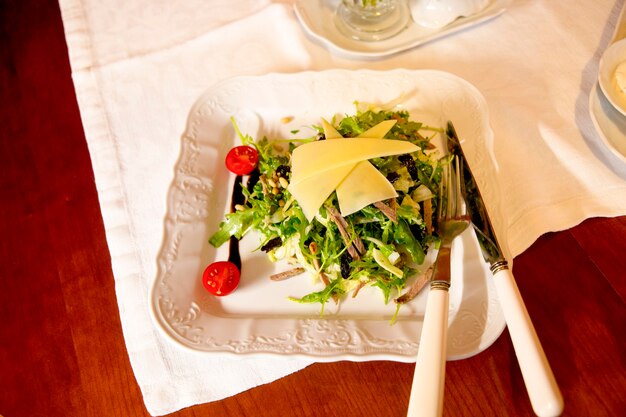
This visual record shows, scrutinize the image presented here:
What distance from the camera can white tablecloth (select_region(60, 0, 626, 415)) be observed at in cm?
139

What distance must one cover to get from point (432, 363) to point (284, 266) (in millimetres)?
617

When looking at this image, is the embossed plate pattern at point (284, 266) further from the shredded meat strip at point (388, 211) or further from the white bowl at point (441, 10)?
the white bowl at point (441, 10)

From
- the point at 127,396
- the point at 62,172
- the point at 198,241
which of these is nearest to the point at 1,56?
the point at 62,172

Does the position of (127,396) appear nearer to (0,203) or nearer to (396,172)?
(0,203)

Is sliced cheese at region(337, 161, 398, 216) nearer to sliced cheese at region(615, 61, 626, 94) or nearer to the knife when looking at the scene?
the knife

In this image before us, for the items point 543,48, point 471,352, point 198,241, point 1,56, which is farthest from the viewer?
point 1,56

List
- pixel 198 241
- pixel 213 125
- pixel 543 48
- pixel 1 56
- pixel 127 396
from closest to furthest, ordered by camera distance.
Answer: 1. pixel 127 396
2. pixel 198 241
3. pixel 213 125
4. pixel 543 48
5. pixel 1 56

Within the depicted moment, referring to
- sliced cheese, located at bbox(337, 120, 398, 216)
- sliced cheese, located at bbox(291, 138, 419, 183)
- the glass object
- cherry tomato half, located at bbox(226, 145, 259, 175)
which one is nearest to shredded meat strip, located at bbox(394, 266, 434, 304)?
sliced cheese, located at bbox(337, 120, 398, 216)

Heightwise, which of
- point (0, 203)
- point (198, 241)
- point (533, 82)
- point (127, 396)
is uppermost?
point (533, 82)

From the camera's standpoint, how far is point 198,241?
1497 millimetres

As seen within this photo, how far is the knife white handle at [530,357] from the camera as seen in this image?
92 cm

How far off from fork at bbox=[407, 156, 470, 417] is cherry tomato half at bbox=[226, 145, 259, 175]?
69 cm

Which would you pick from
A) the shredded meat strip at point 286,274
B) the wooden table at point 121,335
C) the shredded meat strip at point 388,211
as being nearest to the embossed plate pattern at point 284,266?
the shredded meat strip at point 286,274

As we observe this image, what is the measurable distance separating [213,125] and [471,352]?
1218 millimetres
